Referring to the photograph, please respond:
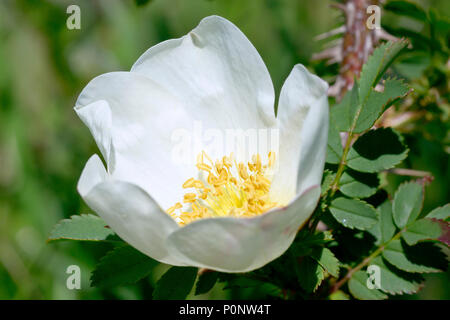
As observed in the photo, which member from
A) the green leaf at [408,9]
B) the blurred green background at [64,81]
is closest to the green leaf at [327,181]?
the green leaf at [408,9]

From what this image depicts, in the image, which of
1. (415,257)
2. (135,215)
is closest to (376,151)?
(415,257)

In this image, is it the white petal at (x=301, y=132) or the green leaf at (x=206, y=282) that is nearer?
the white petal at (x=301, y=132)

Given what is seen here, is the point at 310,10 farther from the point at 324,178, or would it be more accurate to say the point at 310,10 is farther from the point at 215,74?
the point at 324,178

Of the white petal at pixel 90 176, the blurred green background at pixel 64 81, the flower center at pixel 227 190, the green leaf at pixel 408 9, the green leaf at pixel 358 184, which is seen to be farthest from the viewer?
the blurred green background at pixel 64 81

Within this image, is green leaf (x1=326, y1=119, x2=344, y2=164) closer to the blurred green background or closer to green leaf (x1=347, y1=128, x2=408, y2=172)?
green leaf (x1=347, y1=128, x2=408, y2=172)

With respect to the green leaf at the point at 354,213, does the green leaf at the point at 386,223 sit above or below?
below

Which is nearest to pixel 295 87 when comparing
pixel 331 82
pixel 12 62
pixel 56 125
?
pixel 331 82

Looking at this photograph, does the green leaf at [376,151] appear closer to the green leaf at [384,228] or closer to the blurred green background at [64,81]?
the green leaf at [384,228]
